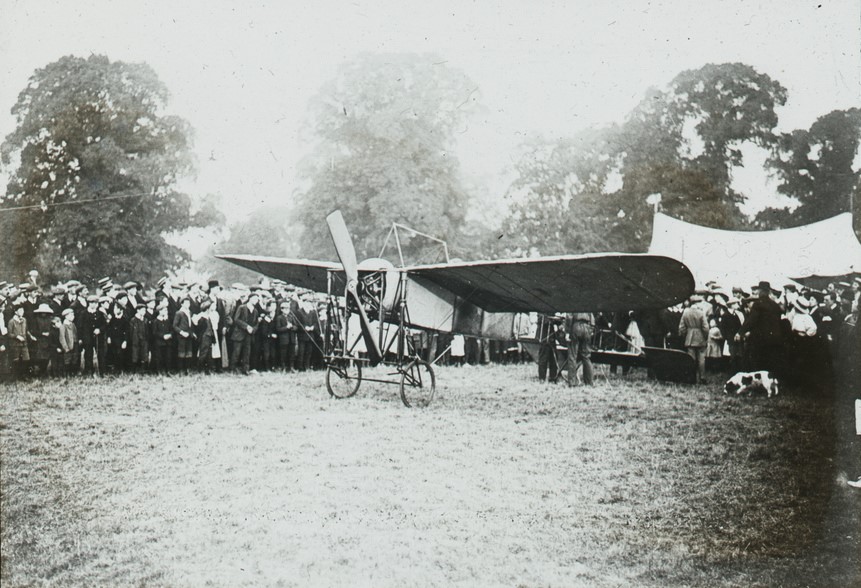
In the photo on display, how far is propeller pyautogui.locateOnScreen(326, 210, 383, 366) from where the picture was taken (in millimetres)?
7453

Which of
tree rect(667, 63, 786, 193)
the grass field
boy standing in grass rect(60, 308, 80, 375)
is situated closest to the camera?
the grass field

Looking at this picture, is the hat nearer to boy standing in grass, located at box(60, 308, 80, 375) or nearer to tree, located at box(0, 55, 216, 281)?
tree, located at box(0, 55, 216, 281)

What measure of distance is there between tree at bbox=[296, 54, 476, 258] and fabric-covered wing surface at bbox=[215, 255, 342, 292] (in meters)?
0.62

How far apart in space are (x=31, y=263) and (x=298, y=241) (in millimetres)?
3590

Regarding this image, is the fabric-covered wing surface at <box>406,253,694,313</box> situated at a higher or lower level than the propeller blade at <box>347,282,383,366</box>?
higher

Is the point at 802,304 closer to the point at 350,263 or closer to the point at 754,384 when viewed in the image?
the point at 754,384

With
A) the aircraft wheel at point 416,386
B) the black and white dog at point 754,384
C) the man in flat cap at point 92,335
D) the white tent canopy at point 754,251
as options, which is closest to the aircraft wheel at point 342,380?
the aircraft wheel at point 416,386

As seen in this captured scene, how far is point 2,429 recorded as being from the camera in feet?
16.8

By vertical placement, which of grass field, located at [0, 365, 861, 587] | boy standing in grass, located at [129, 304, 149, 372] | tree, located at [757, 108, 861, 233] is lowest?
grass field, located at [0, 365, 861, 587]

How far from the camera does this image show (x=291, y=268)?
8773mm

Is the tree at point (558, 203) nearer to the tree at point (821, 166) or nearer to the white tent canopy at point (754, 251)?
the white tent canopy at point (754, 251)

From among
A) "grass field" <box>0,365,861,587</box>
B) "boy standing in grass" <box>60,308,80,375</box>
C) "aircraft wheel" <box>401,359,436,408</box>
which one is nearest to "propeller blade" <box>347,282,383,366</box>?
"aircraft wheel" <box>401,359,436,408</box>

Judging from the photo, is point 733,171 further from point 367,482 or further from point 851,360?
point 367,482

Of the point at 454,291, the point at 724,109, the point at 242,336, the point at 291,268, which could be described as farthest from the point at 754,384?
the point at 242,336
